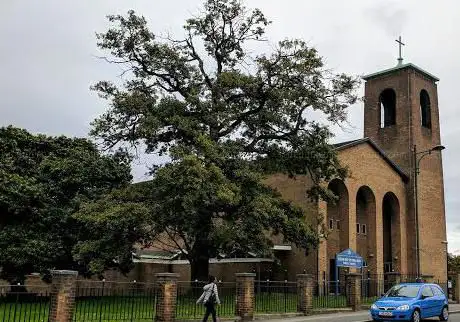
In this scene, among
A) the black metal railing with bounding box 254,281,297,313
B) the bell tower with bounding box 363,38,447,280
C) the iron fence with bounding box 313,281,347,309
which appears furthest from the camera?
the bell tower with bounding box 363,38,447,280

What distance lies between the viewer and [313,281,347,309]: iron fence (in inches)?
1003

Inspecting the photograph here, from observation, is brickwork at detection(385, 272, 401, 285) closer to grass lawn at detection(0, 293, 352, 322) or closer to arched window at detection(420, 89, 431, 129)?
grass lawn at detection(0, 293, 352, 322)

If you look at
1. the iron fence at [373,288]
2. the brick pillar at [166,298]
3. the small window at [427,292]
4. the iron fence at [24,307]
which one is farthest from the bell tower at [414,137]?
the iron fence at [24,307]

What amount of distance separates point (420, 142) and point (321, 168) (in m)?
21.0

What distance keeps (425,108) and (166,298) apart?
118 feet

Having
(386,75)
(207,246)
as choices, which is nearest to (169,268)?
(207,246)

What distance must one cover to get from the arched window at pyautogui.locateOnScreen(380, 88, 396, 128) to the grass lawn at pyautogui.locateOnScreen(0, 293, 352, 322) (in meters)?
25.3

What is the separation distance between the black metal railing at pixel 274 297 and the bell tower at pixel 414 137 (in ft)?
75.9

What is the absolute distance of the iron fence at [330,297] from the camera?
2548 cm

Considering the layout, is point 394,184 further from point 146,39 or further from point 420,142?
point 146,39

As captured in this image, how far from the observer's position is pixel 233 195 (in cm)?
2266

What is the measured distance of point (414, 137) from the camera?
4469 centimetres

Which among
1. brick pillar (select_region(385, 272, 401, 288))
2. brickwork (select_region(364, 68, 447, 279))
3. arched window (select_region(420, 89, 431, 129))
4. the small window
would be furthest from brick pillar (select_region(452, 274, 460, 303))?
arched window (select_region(420, 89, 431, 129))

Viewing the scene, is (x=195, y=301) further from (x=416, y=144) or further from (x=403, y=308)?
(x=416, y=144)
